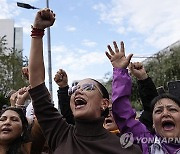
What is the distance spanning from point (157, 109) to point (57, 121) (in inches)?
34.0

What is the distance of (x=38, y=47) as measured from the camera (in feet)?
8.37

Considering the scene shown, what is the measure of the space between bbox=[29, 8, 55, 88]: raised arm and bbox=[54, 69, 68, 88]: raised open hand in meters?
0.77

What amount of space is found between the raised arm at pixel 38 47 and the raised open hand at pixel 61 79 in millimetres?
772

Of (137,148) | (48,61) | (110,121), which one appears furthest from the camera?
(48,61)

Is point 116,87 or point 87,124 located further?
point 116,87

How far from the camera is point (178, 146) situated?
8.57 feet

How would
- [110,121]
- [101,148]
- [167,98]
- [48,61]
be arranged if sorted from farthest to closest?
[48,61], [110,121], [167,98], [101,148]

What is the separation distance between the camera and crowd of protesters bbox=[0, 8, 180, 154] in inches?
94.8

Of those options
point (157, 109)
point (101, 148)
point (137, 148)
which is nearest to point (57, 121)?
point (101, 148)

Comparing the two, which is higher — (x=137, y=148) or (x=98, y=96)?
(x=98, y=96)

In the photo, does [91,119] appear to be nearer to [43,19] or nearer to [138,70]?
[43,19]

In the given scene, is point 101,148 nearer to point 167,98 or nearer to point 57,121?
point 57,121

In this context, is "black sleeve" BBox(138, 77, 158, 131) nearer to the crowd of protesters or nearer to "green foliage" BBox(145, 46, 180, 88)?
the crowd of protesters

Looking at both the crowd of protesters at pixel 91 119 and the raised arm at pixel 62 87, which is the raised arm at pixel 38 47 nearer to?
the crowd of protesters at pixel 91 119
